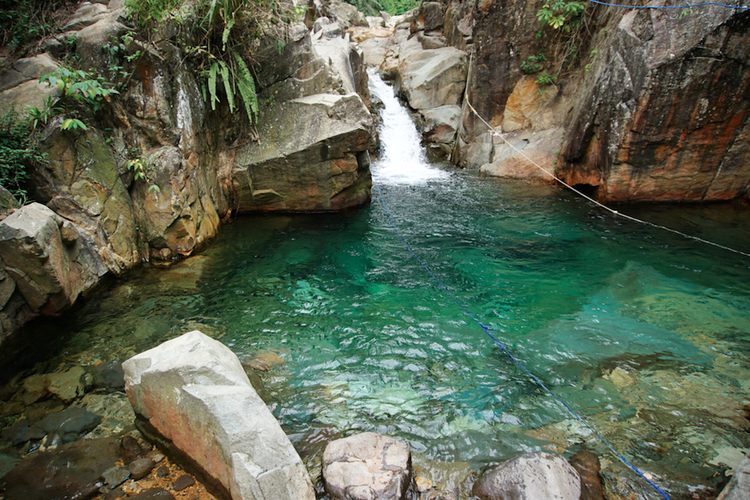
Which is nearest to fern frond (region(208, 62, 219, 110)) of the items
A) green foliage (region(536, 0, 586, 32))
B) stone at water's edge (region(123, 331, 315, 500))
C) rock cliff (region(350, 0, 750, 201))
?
stone at water's edge (region(123, 331, 315, 500))

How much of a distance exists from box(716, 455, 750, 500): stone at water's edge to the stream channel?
549 mm

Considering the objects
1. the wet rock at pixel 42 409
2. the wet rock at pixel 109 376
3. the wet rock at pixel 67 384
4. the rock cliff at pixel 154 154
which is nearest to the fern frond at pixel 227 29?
the rock cliff at pixel 154 154

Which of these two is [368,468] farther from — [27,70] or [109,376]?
[27,70]

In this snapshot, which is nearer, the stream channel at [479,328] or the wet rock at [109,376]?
the stream channel at [479,328]

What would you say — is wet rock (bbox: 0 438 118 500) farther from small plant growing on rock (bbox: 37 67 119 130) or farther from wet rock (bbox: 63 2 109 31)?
wet rock (bbox: 63 2 109 31)

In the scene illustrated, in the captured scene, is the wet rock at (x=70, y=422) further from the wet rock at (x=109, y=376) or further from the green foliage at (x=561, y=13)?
the green foliage at (x=561, y=13)

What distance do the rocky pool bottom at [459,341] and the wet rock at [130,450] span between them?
0.24 m

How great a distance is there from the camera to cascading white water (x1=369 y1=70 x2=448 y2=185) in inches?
446

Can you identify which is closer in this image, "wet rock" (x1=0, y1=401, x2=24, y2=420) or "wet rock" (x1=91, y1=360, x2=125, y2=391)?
"wet rock" (x1=0, y1=401, x2=24, y2=420)

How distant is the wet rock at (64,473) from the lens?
2.61 meters

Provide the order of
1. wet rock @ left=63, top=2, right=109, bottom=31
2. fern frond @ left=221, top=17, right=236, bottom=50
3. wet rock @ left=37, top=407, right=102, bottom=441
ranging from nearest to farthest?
1. wet rock @ left=37, top=407, right=102, bottom=441
2. wet rock @ left=63, top=2, right=109, bottom=31
3. fern frond @ left=221, top=17, right=236, bottom=50

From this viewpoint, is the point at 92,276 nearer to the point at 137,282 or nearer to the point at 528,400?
the point at 137,282

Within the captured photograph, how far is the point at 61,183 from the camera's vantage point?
196 inches

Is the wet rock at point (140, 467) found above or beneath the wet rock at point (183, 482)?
beneath
